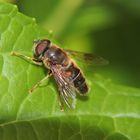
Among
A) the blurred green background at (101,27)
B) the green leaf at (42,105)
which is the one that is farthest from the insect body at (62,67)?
the blurred green background at (101,27)

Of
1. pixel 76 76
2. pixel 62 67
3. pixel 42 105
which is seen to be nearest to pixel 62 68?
pixel 62 67

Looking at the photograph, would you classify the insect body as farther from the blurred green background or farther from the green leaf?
the blurred green background

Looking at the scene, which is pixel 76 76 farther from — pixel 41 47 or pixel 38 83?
pixel 38 83

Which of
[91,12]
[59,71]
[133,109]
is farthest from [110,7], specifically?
[133,109]

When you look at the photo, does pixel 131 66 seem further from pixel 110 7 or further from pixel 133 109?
pixel 133 109

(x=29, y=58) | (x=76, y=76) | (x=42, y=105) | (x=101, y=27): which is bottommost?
(x=101, y=27)
